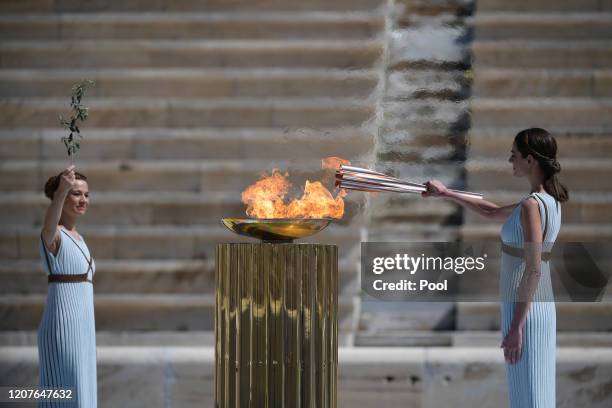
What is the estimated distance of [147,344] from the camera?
25.8 feet

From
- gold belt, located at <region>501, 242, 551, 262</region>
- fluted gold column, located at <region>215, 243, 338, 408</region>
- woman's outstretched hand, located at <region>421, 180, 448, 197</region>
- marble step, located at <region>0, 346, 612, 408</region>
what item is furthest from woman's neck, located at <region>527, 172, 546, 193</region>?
marble step, located at <region>0, 346, 612, 408</region>

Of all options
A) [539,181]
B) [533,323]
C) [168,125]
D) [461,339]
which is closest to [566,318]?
[461,339]

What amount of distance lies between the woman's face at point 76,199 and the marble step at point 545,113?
3.94 metres

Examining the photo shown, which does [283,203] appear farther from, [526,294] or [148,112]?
[148,112]

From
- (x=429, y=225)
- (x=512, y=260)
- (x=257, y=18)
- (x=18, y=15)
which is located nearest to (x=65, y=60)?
(x=18, y=15)

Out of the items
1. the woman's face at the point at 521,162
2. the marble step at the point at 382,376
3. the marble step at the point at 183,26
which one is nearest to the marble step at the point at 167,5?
the marble step at the point at 183,26

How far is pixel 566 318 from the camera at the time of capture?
7.87m

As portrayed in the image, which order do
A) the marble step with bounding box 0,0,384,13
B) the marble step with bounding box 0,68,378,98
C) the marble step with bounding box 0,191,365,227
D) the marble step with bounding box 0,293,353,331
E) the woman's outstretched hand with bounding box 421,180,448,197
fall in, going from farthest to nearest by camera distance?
the marble step with bounding box 0,0,384,13 → the marble step with bounding box 0,68,378,98 → the marble step with bounding box 0,191,365,227 → the marble step with bounding box 0,293,353,331 → the woman's outstretched hand with bounding box 421,180,448,197

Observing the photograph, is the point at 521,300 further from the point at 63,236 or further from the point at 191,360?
the point at 191,360

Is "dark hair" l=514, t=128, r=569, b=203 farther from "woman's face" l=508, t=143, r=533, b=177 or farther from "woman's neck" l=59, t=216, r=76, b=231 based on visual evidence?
"woman's neck" l=59, t=216, r=76, b=231

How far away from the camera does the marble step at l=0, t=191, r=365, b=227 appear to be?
328 inches

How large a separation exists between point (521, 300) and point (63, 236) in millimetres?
2238

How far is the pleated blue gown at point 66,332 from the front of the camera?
18.0 feet

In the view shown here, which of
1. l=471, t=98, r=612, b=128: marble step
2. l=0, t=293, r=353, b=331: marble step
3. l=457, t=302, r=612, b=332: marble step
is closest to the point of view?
l=457, t=302, r=612, b=332: marble step
